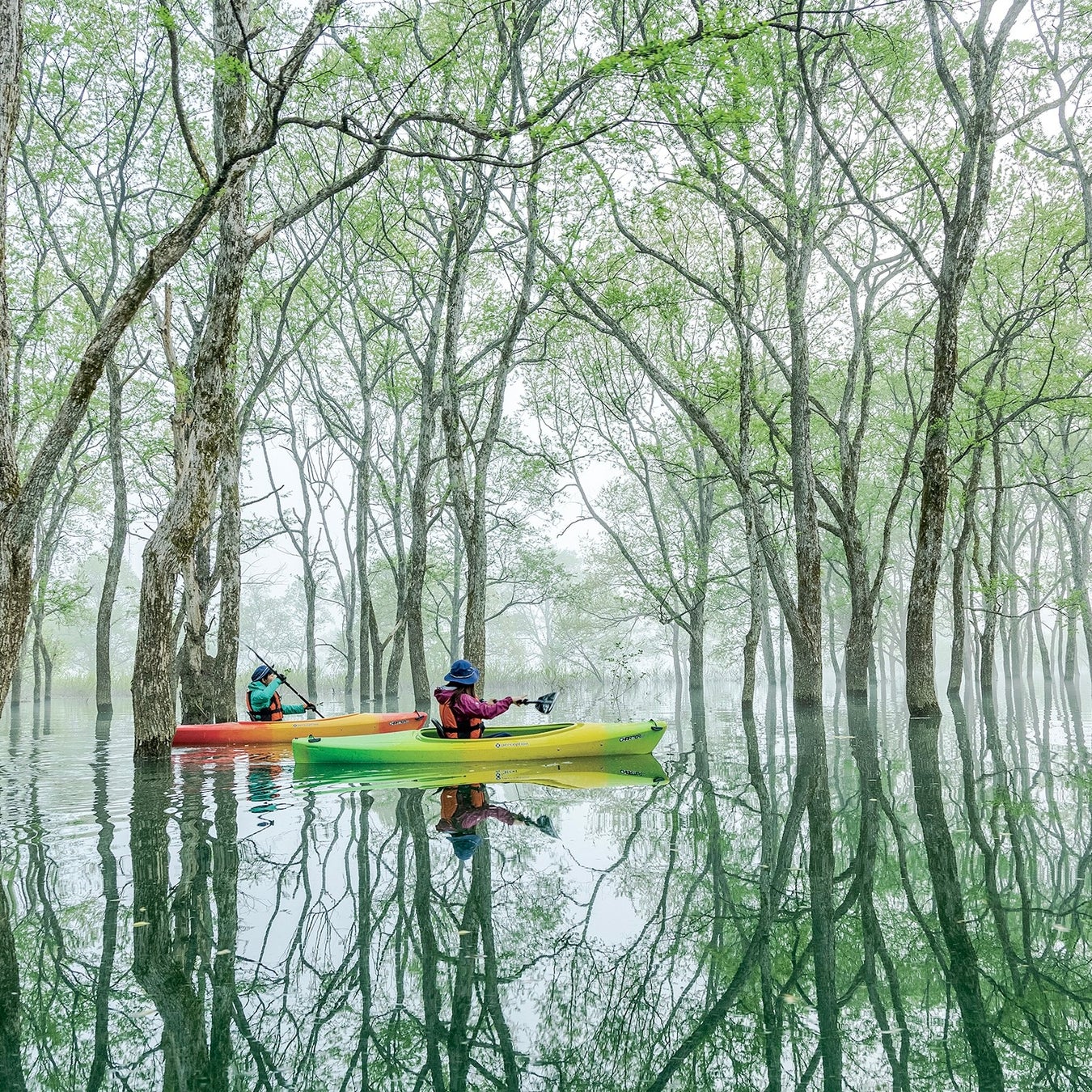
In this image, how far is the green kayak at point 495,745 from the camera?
9.36 m

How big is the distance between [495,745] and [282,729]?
4.35 meters

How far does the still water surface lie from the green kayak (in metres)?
2.22

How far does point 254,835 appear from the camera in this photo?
584 centimetres

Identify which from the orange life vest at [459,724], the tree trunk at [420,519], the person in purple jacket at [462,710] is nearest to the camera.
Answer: the person in purple jacket at [462,710]

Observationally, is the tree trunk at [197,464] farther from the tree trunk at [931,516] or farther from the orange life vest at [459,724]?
the tree trunk at [931,516]

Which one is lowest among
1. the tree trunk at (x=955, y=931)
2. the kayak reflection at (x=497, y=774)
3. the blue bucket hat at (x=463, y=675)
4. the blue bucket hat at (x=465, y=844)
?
the kayak reflection at (x=497, y=774)

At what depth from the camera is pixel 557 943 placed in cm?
358

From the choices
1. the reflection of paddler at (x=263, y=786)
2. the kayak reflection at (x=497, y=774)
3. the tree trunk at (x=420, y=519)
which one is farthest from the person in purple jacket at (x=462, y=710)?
the tree trunk at (x=420, y=519)

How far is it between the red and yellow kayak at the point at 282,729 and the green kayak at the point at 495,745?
1800 millimetres

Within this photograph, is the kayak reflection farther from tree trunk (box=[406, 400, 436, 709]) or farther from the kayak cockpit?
tree trunk (box=[406, 400, 436, 709])

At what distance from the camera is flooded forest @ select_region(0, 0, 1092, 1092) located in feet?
9.77

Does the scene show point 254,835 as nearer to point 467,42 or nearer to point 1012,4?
point 1012,4

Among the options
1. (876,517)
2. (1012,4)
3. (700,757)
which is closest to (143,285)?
(700,757)

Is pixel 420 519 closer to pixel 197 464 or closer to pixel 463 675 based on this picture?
pixel 197 464
